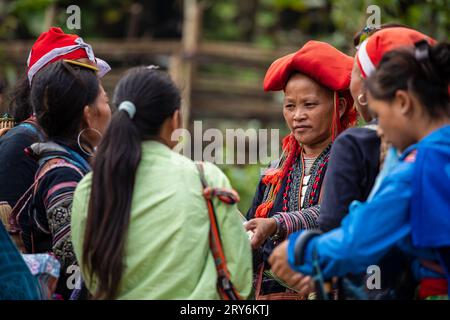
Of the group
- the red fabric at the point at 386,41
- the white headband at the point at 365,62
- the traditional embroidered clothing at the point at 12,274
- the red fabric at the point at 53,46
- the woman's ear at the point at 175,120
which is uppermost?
the red fabric at the point at 386,41

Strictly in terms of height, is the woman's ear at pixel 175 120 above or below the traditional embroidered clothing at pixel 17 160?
above

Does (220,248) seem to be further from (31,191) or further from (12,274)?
(31,191)

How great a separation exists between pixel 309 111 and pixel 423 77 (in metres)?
1.22

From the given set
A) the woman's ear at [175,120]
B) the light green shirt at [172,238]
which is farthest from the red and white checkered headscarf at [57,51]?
the light green shirt at [172,238]

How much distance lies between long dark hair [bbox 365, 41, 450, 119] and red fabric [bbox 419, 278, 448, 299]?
0.58 meters

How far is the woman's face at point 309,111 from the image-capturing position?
416 centimetres

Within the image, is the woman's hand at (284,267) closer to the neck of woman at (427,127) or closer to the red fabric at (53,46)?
the neck of woman at (427,127)

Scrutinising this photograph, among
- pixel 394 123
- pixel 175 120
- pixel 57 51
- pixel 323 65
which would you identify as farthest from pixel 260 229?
pixel 57 51

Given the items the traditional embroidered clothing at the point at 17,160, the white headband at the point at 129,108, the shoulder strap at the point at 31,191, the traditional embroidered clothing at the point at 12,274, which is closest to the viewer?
the white headband at the point at 129,108

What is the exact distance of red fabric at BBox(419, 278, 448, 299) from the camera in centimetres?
293

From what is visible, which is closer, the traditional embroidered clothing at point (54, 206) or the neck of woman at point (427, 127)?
the neck of woman at point (427, 127)

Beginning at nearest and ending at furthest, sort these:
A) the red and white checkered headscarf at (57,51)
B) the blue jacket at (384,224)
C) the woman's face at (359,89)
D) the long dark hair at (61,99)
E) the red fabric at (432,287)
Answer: the blue jacket at (384,224) < the red fabric at (432,287) < the woman's face at (359,89) < the long dark hair at (61,99) < the red and white checkered headscarf at (57,51)

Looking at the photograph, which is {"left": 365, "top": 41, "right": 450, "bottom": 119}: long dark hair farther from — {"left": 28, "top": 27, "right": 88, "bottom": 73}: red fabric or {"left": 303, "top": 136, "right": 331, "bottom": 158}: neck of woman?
{"left": 28, "top": 27, "right": 88, "bottom": 73}: red fabric
